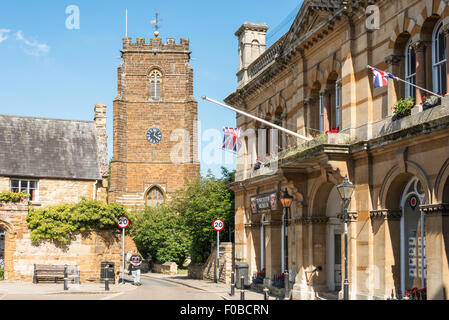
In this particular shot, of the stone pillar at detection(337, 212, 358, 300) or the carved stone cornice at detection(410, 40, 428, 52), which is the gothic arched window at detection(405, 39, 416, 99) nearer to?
the carved stone cornice at detection(410, 40, 428, 52)

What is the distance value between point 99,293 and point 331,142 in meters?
11.2

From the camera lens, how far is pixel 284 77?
28.2 m

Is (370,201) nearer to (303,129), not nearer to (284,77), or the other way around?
(303,129)

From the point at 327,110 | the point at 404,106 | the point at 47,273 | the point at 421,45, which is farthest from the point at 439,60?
the point at 47,273

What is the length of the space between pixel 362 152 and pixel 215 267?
17341 mm

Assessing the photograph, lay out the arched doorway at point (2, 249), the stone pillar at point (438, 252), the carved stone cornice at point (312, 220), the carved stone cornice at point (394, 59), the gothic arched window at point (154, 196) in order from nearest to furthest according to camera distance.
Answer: the stone pillar at point (438, 252), the carved stone cornice at point (394, 59), the carved stone cornice at point (312, 220), the arched doorway at point (2, 249), the gothic arched window at point (154, 196)

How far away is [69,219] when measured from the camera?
107ft

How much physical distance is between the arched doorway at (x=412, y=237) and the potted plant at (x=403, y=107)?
5.83ft

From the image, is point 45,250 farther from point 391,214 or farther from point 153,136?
point 153,136

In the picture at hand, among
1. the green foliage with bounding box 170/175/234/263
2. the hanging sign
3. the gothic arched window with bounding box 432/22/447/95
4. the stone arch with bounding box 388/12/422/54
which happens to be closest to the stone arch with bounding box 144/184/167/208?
the green foliage with bounding box 170/175/234/263

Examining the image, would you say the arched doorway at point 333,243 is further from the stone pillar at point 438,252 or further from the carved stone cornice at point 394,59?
the stone pillar at point 438,252

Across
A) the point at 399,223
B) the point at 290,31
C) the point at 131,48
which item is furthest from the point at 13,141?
the point at 131,48

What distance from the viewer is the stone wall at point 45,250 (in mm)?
32031

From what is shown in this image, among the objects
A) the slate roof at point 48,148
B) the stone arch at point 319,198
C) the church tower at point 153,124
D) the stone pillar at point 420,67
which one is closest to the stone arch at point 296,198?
the stone arch at point 319,198
